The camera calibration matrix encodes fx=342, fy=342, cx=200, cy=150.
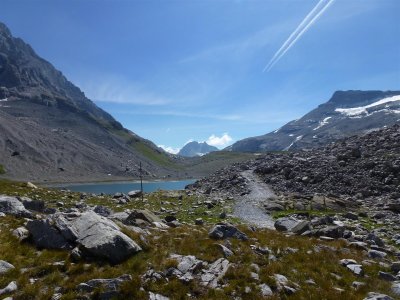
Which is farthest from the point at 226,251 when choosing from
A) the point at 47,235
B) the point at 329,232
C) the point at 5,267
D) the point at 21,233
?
the point at 329,232

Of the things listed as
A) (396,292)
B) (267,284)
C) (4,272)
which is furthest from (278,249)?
(4,272)

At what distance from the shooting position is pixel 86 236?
1712cm

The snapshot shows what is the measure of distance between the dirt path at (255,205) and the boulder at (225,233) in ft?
51.0

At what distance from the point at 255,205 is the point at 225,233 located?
32994mm

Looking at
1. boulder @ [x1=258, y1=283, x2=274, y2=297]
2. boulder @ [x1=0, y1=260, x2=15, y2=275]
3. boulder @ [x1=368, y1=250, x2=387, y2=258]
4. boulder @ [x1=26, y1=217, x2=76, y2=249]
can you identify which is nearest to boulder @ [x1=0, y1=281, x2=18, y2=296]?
boulder @ [x1=0, y1=260, x2=15, y2=275]

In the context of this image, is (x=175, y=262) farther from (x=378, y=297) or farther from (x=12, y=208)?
(x=12, y=208)

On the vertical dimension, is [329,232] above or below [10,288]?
below

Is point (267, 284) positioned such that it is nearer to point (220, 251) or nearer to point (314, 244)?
point (220, 251)

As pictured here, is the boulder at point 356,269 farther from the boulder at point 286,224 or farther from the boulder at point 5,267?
the boulder at point 5,267

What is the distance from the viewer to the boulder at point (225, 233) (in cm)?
2017

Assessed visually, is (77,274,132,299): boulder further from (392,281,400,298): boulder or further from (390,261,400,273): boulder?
(390,261,400,273): boulder

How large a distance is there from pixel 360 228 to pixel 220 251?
20.7 metres

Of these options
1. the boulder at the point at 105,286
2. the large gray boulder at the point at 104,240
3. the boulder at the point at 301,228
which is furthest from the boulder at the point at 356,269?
the boulder at the point at 105,286

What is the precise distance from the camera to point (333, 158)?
2982 inches
